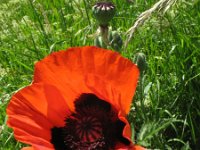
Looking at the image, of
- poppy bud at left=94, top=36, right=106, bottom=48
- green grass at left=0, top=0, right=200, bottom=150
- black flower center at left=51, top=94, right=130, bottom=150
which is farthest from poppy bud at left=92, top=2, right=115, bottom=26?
black flower center at left=51, top=94, right=130, bottom=150

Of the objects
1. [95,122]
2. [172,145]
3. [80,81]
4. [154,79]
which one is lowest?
[172,145]

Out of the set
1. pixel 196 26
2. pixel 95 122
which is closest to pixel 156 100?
pixel 196 26

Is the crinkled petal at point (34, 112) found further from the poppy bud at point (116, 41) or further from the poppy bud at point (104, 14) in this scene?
the poppy bud at point (104, 14)

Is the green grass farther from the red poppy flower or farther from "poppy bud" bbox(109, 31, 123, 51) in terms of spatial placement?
the red poppy flower

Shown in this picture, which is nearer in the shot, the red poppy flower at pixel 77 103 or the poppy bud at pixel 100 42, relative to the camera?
the red poppy flower at pixel 77 103

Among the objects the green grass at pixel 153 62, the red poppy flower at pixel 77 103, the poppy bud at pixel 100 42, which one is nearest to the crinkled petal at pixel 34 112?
the red poppy flower at pixel 77 103

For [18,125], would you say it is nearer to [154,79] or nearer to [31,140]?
[31,140]

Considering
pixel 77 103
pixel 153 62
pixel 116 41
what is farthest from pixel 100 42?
pixel 153 62
